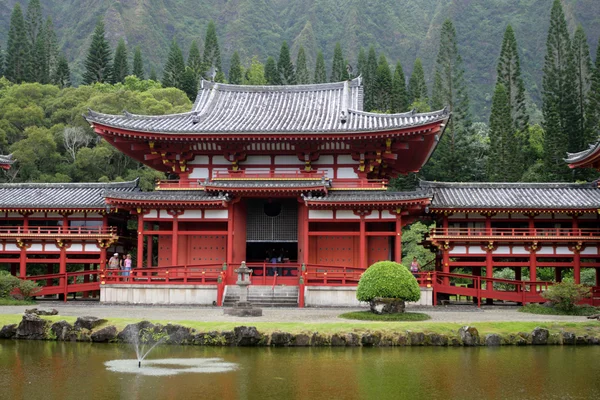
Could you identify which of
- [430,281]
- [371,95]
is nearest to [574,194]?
[430,281]

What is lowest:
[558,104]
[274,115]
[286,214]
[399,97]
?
[286,214]

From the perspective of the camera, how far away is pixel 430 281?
2916cm

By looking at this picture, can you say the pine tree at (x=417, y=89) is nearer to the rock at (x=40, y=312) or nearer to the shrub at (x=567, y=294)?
the shrub at (x=567, y=294)

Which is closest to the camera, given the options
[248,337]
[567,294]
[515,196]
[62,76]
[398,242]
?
[248,337]

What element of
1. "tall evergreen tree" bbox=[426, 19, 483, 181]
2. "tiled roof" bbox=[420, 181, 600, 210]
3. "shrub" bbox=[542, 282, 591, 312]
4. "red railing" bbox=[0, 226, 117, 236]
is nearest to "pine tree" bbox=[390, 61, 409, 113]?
"tall evergreen tree" bbox=[426, 19, 483, 181]

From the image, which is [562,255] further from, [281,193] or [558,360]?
[558,360]

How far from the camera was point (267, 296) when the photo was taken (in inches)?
1110

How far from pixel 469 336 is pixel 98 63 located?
73466mm

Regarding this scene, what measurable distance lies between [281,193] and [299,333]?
12.6 meters

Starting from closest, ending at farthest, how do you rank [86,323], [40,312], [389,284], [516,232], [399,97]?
1. [86,323]
2. [40,312]
3. [389,284]
4. [516,232]
5. [399,97]

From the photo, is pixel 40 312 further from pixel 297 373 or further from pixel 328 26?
pixel 328 26

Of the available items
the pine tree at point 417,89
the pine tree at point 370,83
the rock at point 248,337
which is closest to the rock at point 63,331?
the rock at point 248,337

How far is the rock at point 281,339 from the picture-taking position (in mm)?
18517

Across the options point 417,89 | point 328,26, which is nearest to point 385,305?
point 417,89
